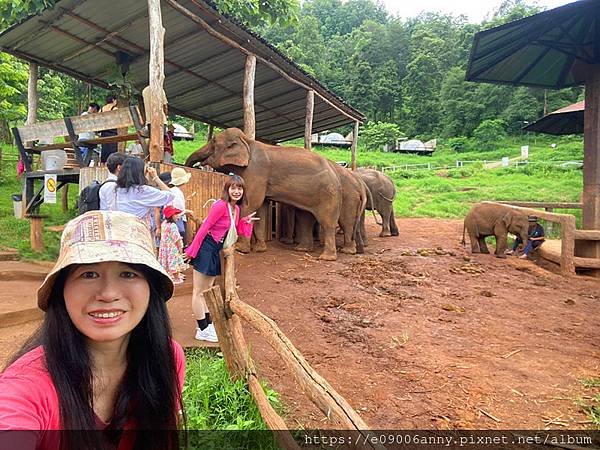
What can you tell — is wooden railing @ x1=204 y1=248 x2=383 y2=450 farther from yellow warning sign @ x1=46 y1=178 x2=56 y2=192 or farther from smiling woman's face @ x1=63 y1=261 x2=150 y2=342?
yellow warning sign @ x1=46 y1=178 x2=56 y2=192

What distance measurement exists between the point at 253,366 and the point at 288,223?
26.1ft

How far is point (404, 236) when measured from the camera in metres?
14.3

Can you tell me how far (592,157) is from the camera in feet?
33.5

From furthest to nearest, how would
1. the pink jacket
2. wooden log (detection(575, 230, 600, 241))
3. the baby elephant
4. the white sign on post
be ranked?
the baby elephant < wooden log (detection(575, 230, 600, 241)) < the white sign on post < the pink jacket

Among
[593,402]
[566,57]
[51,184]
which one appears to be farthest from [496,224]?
[51,184]

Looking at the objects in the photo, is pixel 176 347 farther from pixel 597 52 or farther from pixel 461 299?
pixel 597 52

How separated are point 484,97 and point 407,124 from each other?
35.1ft

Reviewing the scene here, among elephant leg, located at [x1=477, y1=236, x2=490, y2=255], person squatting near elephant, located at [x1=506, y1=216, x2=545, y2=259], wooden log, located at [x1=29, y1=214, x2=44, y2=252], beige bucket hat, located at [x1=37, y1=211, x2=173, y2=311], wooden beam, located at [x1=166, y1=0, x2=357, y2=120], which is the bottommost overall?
elephant leg, located at [x1=477, y1=236, x2=490, y2=255]

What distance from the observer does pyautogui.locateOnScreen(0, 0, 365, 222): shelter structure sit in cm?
741

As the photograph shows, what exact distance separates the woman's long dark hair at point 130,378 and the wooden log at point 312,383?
67 centimetres

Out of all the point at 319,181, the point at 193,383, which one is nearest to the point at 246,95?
the point at 319,181

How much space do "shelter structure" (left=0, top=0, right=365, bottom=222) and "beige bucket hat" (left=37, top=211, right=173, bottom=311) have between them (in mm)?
5075

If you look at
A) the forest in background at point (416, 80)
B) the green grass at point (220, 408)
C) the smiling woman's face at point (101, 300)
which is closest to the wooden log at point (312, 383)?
the green grass at point (220, 408)

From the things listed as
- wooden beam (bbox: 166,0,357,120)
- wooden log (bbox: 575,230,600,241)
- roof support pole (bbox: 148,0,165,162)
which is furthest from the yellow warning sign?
wooden log (bbox: 575,230,600,241)
